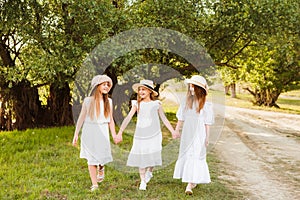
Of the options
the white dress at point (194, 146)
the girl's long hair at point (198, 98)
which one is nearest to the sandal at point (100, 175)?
the white dress at point (194, 146)

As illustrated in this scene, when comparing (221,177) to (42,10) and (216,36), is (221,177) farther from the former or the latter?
(216,36)

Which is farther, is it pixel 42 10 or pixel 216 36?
pixel 216 36

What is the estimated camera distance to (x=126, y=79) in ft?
43.2

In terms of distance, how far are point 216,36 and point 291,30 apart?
3145 mm

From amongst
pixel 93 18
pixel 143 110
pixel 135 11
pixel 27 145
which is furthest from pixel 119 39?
pixel 143 110

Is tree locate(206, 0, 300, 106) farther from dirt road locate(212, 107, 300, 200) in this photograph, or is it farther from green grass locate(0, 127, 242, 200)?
green grass locate(0, 127, 242, 200)

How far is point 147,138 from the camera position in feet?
22.2

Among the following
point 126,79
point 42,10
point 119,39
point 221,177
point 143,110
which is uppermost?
point 42,10

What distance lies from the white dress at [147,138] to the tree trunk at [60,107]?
30.1 ft

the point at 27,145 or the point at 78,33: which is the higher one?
the point at 78,33

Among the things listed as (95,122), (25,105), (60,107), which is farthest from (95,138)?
(60,107)

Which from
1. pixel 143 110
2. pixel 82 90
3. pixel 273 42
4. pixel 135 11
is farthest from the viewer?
pixel 273 42

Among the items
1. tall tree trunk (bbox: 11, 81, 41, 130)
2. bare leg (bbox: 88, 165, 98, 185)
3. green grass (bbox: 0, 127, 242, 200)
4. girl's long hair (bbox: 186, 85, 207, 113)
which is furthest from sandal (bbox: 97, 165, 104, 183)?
tall tree trunk (bbox: 11, 81, 41, 130)

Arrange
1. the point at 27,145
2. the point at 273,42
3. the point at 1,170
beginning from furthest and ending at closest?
1. the point at 273,42
2. the point at 27,145
3. the point at 1,170
